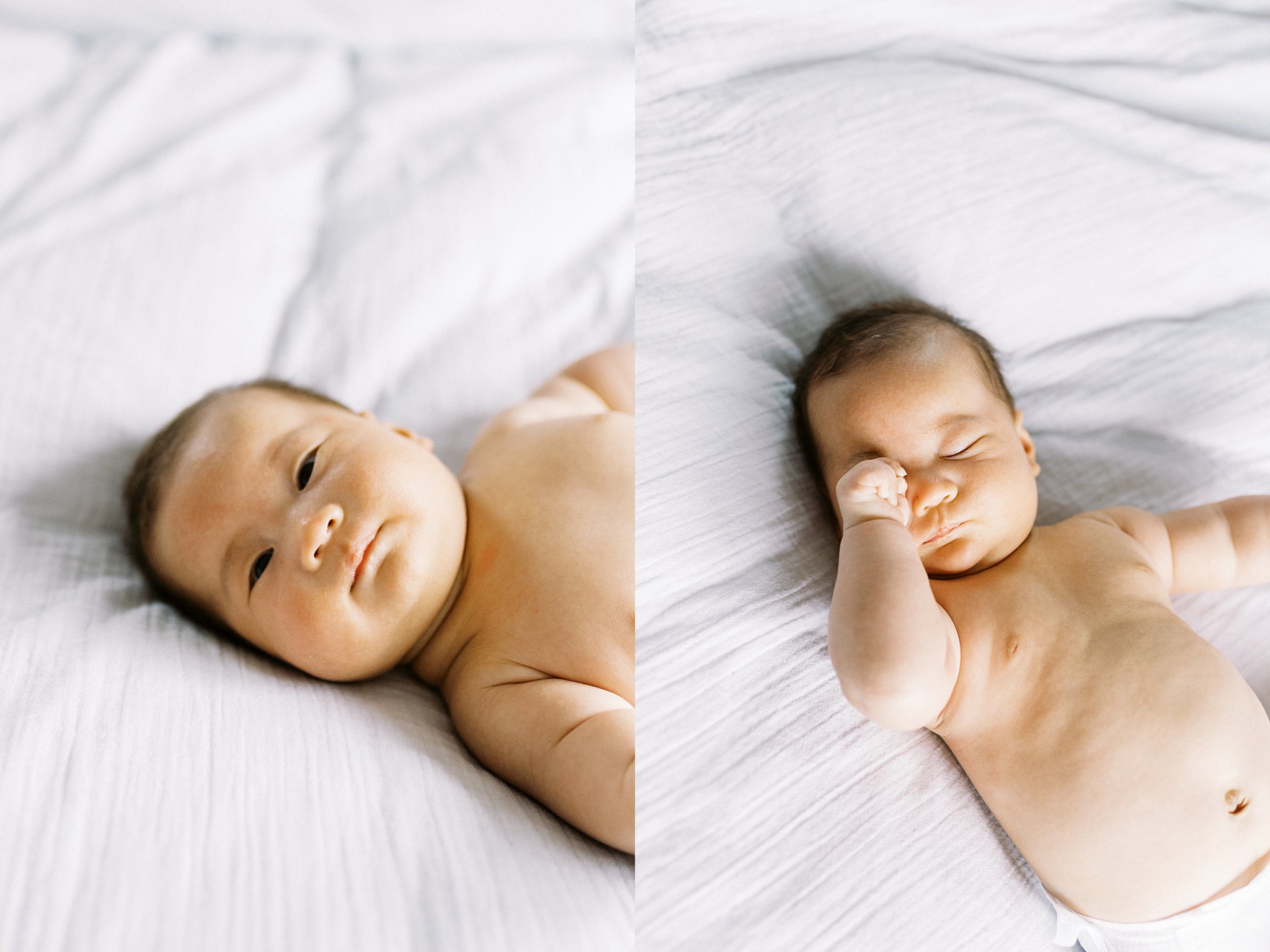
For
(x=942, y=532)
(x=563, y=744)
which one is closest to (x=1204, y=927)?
(x=942, y=532)

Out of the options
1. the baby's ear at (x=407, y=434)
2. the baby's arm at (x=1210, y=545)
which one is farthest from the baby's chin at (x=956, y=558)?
the baby's ear at (x=407, y=434)

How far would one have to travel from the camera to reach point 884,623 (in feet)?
2.05

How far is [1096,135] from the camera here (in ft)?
3.21

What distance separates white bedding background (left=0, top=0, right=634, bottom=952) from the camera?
60cm

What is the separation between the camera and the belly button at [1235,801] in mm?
695

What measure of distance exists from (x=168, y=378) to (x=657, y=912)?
86 centimetres

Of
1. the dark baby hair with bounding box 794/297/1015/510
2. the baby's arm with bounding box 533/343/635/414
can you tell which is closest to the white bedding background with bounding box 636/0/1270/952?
the dark baby hair with bounding box 794/297/1015/510

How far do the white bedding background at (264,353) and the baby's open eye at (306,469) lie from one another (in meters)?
0.17

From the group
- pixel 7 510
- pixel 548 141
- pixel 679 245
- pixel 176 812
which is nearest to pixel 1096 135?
pixel 679 245

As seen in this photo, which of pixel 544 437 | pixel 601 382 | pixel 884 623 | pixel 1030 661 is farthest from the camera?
pixel 601 382

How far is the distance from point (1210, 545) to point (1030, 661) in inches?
9.3

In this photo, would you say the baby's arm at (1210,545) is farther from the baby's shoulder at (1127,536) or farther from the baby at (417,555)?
the baby at (417,555)

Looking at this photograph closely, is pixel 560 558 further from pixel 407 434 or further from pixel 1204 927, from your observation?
pixel 1204 927

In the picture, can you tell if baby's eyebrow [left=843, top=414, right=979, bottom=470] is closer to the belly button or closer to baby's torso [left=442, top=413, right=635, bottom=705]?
baby's torso [left=442, top=413, right=635, bottom=705]
